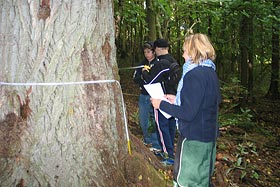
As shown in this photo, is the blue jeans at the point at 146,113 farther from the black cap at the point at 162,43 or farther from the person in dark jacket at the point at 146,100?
the black cap at the point at 162,43

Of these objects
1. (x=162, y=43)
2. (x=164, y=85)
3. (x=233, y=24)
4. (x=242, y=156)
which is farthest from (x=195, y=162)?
(x=233, y=24)

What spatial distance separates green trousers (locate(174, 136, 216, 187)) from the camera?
9.11 feet

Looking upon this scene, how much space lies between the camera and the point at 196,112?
263 centimetres

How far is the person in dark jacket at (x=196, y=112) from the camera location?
8.64 ft

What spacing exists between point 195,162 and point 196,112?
0.47m

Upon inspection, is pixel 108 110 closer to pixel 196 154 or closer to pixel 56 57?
pixel 56 57

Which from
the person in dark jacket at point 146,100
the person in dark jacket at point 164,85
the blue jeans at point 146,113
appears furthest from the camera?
the blue jeans at point 146,113

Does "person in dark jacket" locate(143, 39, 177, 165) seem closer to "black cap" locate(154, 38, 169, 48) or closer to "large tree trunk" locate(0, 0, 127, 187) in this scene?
"black cap" locate(154, 38, 169, 48)

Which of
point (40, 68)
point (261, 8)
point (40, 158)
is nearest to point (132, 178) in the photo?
point (40, 158)

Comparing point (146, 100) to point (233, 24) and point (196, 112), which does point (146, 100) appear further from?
point (233, 24)

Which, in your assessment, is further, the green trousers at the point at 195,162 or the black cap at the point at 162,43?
the black cap at the point at 162,43

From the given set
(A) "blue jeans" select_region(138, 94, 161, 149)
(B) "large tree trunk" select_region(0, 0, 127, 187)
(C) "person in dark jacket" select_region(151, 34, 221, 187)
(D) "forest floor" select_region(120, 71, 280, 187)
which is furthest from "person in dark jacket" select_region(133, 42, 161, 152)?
(B) "large tree trunk" select_region(0, 0, 127, 187)

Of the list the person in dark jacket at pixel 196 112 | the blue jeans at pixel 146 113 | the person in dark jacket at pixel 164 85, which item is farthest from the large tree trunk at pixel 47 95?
the blue jeans at pixel 146 113

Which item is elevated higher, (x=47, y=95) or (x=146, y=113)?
(x=47, y=95)
